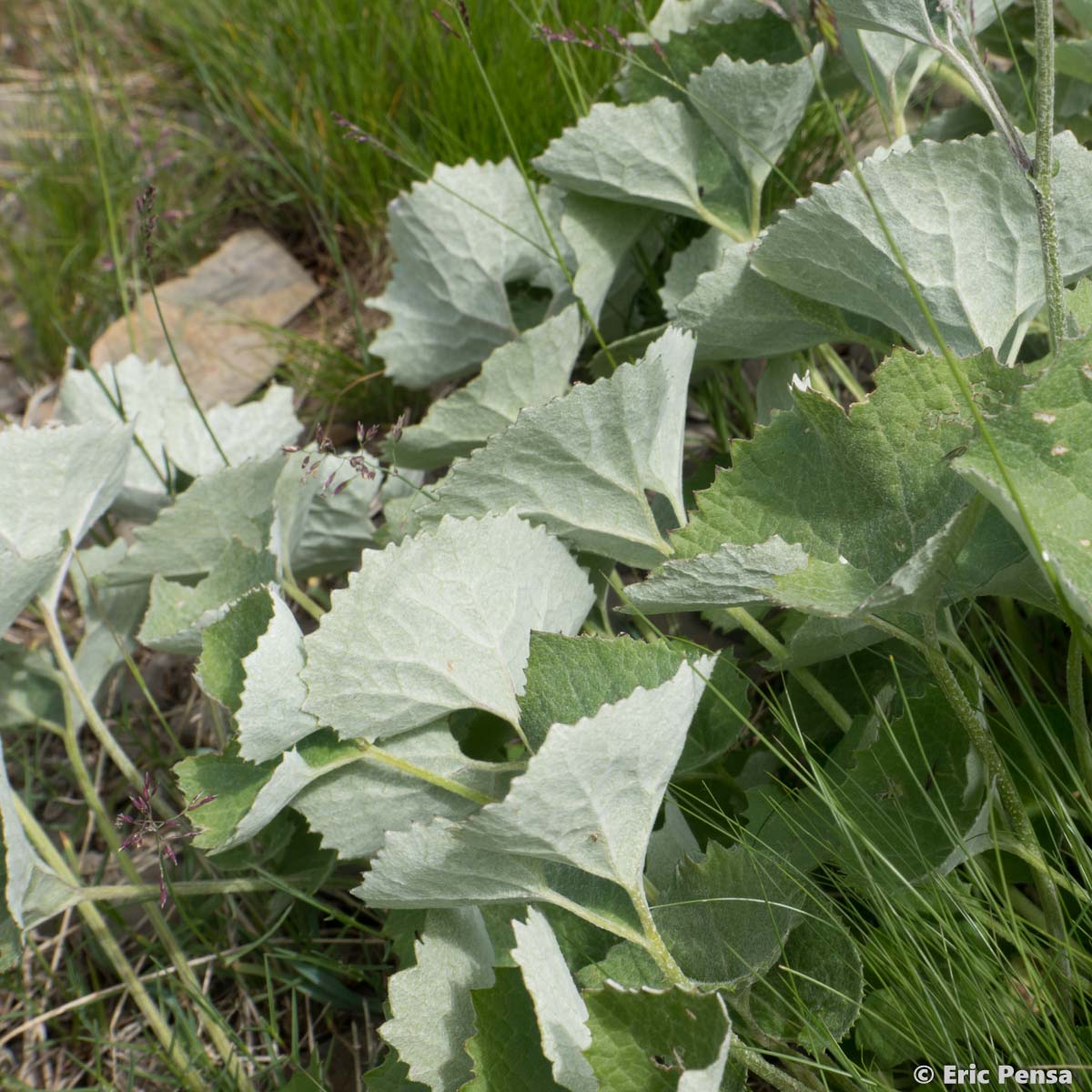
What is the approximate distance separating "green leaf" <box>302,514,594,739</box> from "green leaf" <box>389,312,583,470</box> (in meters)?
0.24

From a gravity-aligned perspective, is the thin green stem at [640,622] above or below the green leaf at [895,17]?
below

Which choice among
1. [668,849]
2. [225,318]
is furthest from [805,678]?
[225,318]

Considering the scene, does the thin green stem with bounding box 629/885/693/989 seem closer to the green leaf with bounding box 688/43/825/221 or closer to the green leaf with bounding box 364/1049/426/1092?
the green leaf with bounding box 364/1049/426/1092

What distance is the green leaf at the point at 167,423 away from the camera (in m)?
1.26

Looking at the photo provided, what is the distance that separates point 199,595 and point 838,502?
581 millimetres

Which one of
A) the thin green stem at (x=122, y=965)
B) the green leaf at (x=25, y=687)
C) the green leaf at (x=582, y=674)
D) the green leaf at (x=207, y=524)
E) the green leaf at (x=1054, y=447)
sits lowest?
the thin green stem at (x=122, y=965)

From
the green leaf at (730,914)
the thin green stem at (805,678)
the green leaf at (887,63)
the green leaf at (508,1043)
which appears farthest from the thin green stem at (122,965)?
the green leaf at (887,63)

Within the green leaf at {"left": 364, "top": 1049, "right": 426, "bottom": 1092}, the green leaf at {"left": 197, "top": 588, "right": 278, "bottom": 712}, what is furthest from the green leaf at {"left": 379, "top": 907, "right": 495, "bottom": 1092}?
the green leaf at {"left": 197, "top": 588, "right": 278, "bottom": 712}

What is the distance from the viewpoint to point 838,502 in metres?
0.74

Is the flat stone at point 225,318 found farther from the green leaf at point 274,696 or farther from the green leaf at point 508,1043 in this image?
the green leaf at point 508,1043

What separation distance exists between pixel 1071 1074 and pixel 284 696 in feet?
1.79

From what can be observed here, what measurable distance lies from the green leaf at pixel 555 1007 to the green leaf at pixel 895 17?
600 mm

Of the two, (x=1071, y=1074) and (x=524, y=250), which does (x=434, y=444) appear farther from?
(x=1071, y=1074)

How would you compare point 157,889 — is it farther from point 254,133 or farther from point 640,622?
point 254,133
